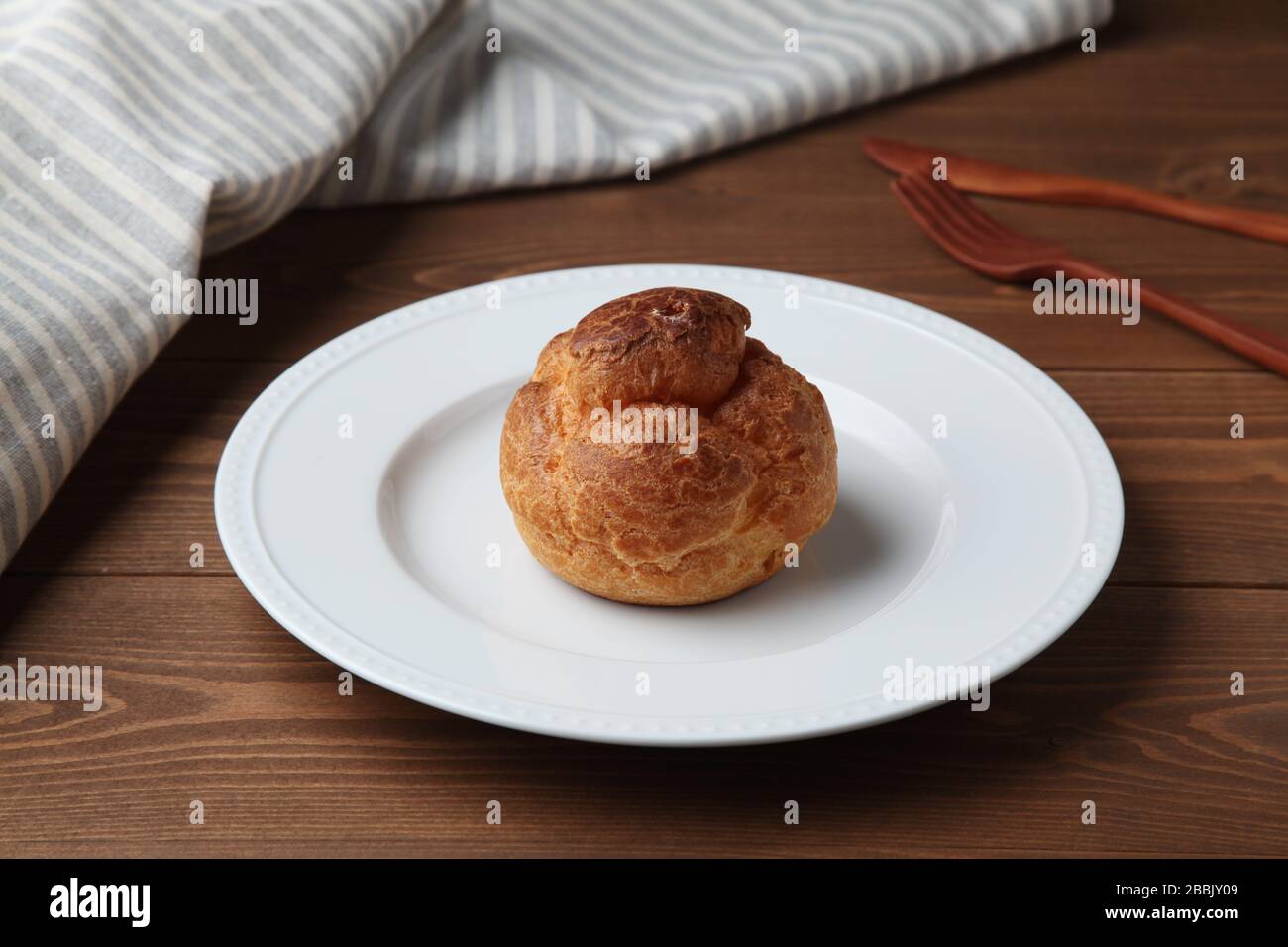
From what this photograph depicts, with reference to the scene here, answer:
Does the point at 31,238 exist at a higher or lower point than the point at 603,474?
higher

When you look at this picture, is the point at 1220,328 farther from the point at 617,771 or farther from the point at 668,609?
→ the point at 617,771

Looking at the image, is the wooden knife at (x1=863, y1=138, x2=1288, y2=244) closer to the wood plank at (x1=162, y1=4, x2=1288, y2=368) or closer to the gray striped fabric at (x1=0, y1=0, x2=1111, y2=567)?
the wood plank at (x1=162, y1=4, x2=1288, y2=368)

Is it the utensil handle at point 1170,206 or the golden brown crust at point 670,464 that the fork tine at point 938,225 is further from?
the golden brown crust at point 670,464

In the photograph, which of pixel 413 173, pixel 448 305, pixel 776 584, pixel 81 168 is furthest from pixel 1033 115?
pixel 81 168

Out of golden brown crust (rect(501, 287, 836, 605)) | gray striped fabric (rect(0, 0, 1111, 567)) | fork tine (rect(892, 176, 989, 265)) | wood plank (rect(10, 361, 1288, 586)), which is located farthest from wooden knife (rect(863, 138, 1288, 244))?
golden brown crust (rect(501, 287, 836, 605))

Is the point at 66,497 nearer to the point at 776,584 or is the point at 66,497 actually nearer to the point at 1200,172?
the point at 776,584

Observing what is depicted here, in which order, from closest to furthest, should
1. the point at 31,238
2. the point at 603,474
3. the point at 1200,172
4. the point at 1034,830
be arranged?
the point at 1034,830
the point at 603,474
the point at 31,238
the point at 1200,172
